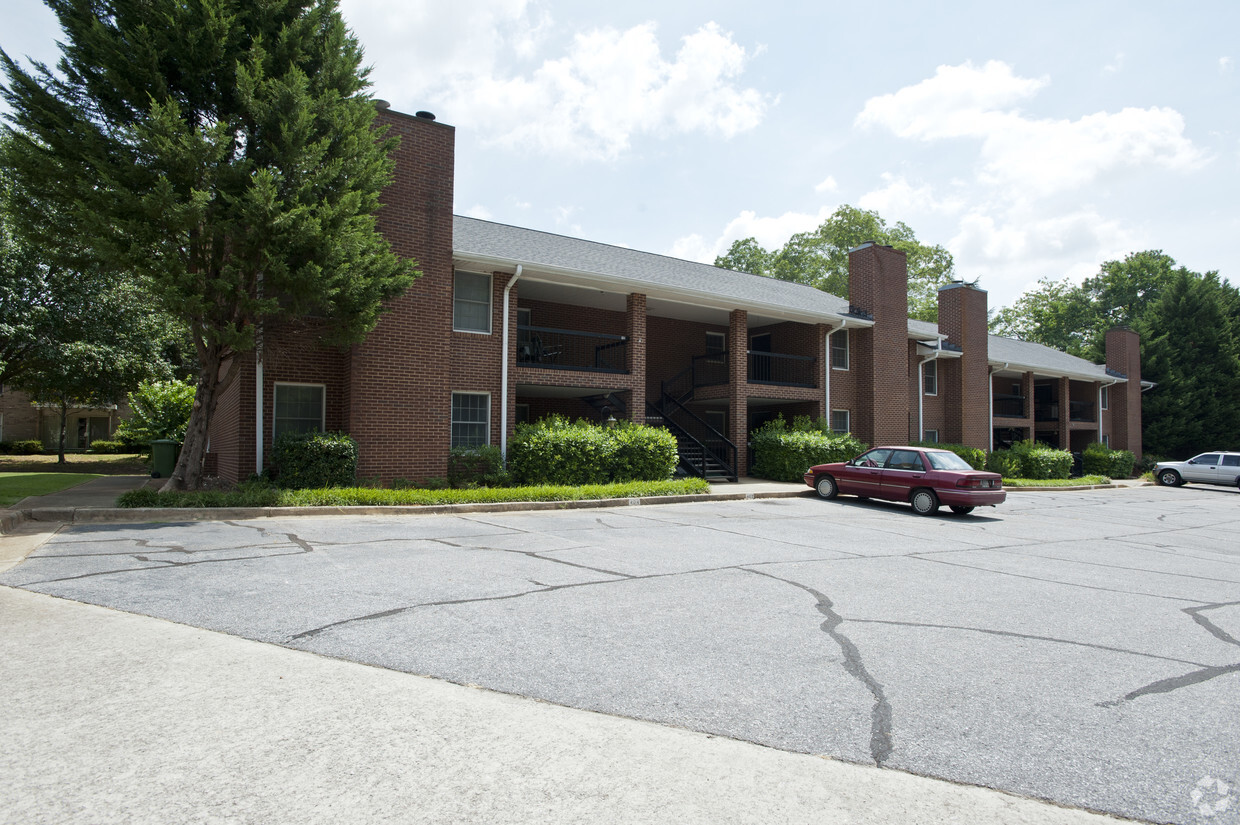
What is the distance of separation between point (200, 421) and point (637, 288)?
10.7 meters

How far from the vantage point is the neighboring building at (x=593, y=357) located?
1566cm

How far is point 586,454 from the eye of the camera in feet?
56.2

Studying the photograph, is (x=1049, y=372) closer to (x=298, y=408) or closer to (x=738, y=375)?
(x=738, y=375)

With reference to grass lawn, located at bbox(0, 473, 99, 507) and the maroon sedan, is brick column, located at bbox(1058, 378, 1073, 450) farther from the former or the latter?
grass lawn, located at bbox(0, 473, 99, 507)

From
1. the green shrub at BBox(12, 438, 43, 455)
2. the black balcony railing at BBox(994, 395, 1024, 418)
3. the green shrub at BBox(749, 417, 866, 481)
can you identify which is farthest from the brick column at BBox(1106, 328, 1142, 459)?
the green shrub at BBox(12, 438, 43, 455)

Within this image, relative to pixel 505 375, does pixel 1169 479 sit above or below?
below

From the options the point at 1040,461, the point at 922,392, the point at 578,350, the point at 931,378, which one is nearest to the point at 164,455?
the point at 578,350

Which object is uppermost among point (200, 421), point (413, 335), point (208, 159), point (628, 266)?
point (628, 266)

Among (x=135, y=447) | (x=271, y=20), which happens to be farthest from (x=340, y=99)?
(x=135, y=447)

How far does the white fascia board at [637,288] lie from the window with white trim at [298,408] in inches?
172

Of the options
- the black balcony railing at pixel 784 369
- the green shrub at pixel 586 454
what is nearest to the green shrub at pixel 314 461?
the green shrub at pixel 586 454

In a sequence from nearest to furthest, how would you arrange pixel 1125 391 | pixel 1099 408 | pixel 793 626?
pixel 793 626
pixel 1099 408
pixel 1125 391

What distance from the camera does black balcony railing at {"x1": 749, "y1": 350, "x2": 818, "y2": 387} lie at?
80.3 feet

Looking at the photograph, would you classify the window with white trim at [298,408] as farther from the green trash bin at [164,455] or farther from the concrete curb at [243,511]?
the green trash bin at [164,455]
